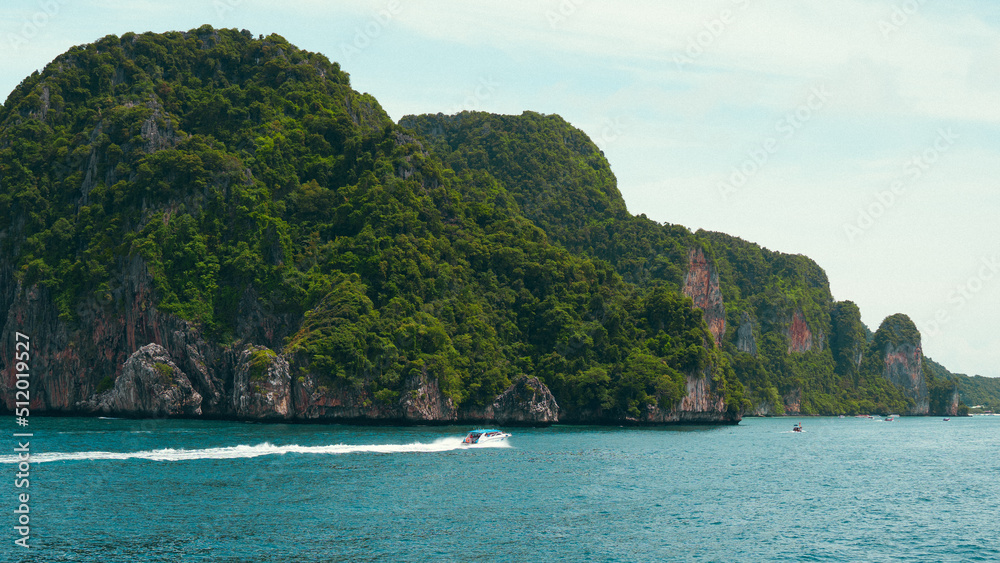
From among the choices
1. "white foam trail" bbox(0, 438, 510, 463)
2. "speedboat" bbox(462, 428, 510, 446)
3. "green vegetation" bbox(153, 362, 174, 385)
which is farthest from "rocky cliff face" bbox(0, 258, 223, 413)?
"white foam trail" bbox(0, 438, 510, 463)

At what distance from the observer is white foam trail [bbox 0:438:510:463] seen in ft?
198

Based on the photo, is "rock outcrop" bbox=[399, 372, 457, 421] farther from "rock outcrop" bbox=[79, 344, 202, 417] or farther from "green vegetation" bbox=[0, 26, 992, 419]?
"rock outcrop" bbox=[79, 344, 202, 417]

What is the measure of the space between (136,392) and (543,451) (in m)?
57.4

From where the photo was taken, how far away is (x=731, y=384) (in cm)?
14525

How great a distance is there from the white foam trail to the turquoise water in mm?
262

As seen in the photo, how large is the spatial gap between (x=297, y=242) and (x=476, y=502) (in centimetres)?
8668

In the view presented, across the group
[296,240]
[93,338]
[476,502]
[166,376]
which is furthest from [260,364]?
[476,502]

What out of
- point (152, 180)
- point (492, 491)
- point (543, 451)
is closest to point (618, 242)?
point (152, 180)

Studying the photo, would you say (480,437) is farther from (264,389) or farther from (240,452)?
(264,389)

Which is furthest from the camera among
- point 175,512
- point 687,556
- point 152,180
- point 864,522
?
point 152,180

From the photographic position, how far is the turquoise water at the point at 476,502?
3797 centimetres

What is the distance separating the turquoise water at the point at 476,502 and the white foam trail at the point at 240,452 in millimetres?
262

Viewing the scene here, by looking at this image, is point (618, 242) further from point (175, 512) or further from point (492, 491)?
point (175, 512)

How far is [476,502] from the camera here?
4853cm
